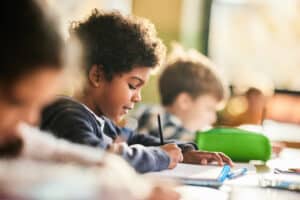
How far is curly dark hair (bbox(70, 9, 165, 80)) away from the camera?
2.89 ft

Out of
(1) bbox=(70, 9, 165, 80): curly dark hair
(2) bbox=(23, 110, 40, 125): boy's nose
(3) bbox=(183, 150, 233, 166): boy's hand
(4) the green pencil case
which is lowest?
(3) bbox=(183, 150, 233, 166): boy's hand

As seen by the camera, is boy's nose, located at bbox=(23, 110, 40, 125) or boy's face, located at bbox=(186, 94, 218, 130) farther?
boy's face, located at bbox=(186, 94, 218, 130)

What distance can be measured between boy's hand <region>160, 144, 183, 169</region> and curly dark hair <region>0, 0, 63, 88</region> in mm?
312

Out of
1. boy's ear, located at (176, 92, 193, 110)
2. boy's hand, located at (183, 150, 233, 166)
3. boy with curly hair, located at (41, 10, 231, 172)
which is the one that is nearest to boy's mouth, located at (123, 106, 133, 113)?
boy with curly hair, located at (41, 10, 231, 172)

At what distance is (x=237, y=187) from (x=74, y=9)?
1.13ft

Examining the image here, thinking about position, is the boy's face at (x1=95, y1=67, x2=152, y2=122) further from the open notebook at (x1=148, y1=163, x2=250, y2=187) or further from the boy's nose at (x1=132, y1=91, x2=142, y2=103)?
the open notebook at (x1=148, y1=163, x2=250, y2=187)

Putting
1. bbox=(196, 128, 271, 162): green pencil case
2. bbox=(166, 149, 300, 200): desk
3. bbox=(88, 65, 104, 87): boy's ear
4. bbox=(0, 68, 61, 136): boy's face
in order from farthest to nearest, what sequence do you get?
bbox=(196, 128, 271, 162): green pencil case < bbox=(88, 65, 104, 87): boy's ear < bbox=(166, 149, 300, 200): desk < bbox=(0, 68, 61, 136): boy's face

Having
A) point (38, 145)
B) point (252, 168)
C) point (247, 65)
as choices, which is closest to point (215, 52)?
point (247, 65)

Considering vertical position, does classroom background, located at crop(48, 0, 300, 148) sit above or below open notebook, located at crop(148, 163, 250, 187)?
above

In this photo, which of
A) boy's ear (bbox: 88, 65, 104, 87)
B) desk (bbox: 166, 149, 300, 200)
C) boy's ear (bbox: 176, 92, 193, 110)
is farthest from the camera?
boy's ear (bbox: 176, 92, 193, 110)

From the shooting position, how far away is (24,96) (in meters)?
0.58

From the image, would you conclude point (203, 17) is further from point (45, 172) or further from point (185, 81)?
point (45, 172)

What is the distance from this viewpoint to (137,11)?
1000 mm

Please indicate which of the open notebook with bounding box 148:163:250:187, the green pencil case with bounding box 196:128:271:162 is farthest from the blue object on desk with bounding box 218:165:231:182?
the green pencil case with bounding box 196:128:271:162
